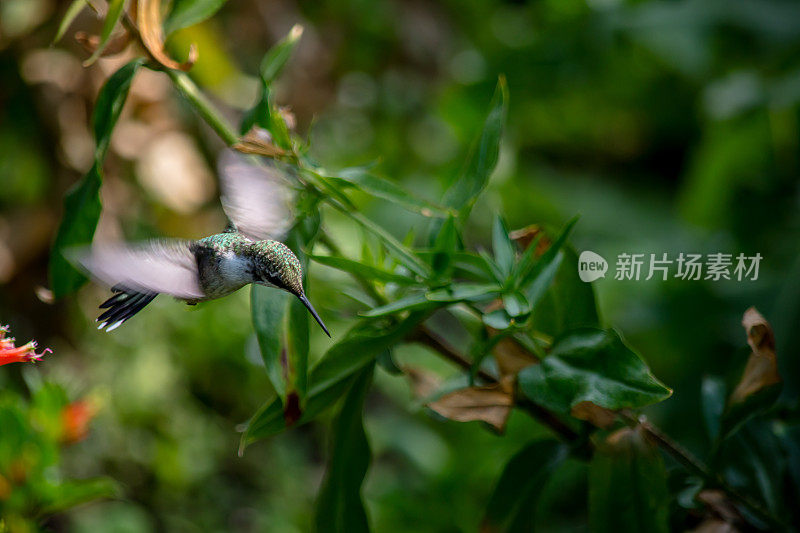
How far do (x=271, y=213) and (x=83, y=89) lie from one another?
4.44 feet

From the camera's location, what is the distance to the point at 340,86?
2326 millimetres

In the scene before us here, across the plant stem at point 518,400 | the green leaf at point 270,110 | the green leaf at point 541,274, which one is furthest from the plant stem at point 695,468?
the green leaf at point 270,110

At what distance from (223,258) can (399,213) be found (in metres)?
1.29

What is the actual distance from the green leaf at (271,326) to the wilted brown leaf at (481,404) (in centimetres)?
12

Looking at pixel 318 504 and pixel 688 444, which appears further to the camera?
pixel 688 444

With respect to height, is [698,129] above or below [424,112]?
above

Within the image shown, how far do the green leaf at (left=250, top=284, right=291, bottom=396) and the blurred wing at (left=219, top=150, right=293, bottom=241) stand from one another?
0.04 metres

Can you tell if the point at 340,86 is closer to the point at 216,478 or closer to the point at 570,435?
the point at 216,478

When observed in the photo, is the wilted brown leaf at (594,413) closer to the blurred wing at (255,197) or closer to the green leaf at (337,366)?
the green leaf at (337,366)

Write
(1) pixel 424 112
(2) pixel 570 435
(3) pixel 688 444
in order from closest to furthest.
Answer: (2) pixel 570 435 → (3) pixel 688 444 → (1) pixel 424 112

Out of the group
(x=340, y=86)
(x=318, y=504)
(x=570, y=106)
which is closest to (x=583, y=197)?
(x=570, y=106)

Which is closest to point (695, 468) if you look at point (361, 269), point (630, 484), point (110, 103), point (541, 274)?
point (630, 484)

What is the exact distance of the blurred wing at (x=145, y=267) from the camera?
357 mm

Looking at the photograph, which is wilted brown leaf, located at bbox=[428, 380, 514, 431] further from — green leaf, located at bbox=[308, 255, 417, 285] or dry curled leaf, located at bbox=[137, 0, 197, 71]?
dry curled leaf, located at bbox=[137, 0, 197, 71]
